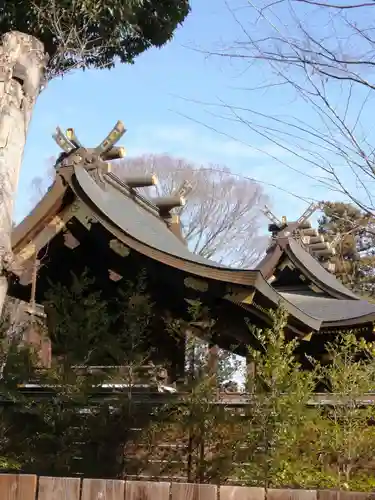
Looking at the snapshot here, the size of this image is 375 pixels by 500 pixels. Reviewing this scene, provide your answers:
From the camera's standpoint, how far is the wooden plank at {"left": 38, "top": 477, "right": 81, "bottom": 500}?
2969 mm

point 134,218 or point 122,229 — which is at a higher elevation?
point 134,218

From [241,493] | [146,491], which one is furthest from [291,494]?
[146,491]

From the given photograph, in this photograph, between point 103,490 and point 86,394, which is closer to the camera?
point 103,490

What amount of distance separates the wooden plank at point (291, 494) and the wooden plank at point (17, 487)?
1208mm

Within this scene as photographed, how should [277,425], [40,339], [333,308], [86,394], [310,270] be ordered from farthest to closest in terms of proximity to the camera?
[310,270] → [333,308] → [40,339] → [86,394] → [277,425]

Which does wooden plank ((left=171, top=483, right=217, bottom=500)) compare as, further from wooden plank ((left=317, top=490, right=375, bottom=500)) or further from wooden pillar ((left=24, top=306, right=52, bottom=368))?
wooden pillar ((left=24, top=306, right=52, bottom=368))

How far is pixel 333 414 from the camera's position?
533cm

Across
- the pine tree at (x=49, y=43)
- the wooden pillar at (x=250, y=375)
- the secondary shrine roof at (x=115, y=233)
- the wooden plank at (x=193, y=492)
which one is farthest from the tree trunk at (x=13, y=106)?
the wooden pillar at (x=250, y=375)

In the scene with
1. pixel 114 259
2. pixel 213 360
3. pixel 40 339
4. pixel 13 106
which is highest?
Answer: pixel 13 106

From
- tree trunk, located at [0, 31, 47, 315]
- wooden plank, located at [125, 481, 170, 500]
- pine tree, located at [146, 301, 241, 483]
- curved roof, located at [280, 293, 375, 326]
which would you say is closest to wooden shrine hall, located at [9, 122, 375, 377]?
pine tree, located at [146, 301, 241, 483]

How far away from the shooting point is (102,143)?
7.03 m

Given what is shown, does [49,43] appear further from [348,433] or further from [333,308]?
[333,308]

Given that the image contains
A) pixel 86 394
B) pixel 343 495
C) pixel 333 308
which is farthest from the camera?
pixel 333 308

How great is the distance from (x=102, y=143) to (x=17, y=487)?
15.6 feet
